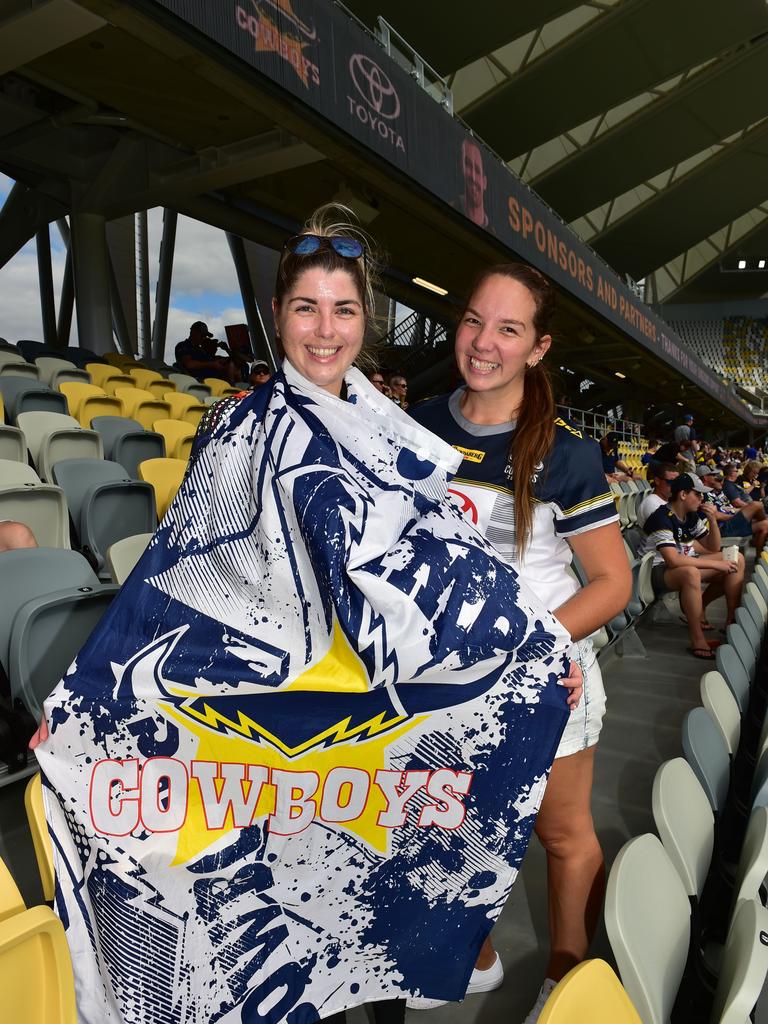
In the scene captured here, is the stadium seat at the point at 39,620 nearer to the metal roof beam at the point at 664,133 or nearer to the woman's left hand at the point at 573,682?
the woman's left hand at the point at 573,682

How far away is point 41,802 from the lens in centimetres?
110

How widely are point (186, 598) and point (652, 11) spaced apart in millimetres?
17454

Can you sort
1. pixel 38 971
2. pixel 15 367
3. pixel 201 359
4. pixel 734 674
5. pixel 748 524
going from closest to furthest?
1. pixel 38 971
2. pixel 734 674
3. pixel 15 367
4. pixel 748 524
5. pixel 201 359

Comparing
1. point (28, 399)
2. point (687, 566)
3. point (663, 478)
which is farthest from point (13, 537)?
point (663, 478)

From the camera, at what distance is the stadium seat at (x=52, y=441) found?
13.7ft

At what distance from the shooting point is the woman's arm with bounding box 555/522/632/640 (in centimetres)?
129

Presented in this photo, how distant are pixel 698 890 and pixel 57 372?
6.55 meters

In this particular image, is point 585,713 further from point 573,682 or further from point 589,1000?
point 589,1000

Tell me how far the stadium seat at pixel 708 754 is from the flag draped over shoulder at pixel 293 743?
1.18m

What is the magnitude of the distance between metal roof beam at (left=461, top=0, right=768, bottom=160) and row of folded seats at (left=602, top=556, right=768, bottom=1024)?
1624 cm

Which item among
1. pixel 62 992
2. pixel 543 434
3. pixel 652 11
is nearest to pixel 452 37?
pixel 652 11

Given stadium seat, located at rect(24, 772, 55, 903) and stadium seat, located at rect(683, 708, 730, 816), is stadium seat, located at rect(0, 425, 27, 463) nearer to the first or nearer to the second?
stadium seat, located at rect(24, 772, 55, 903)

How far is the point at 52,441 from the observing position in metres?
4.24

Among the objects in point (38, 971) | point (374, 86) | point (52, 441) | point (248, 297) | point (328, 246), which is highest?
point (248, 297)
